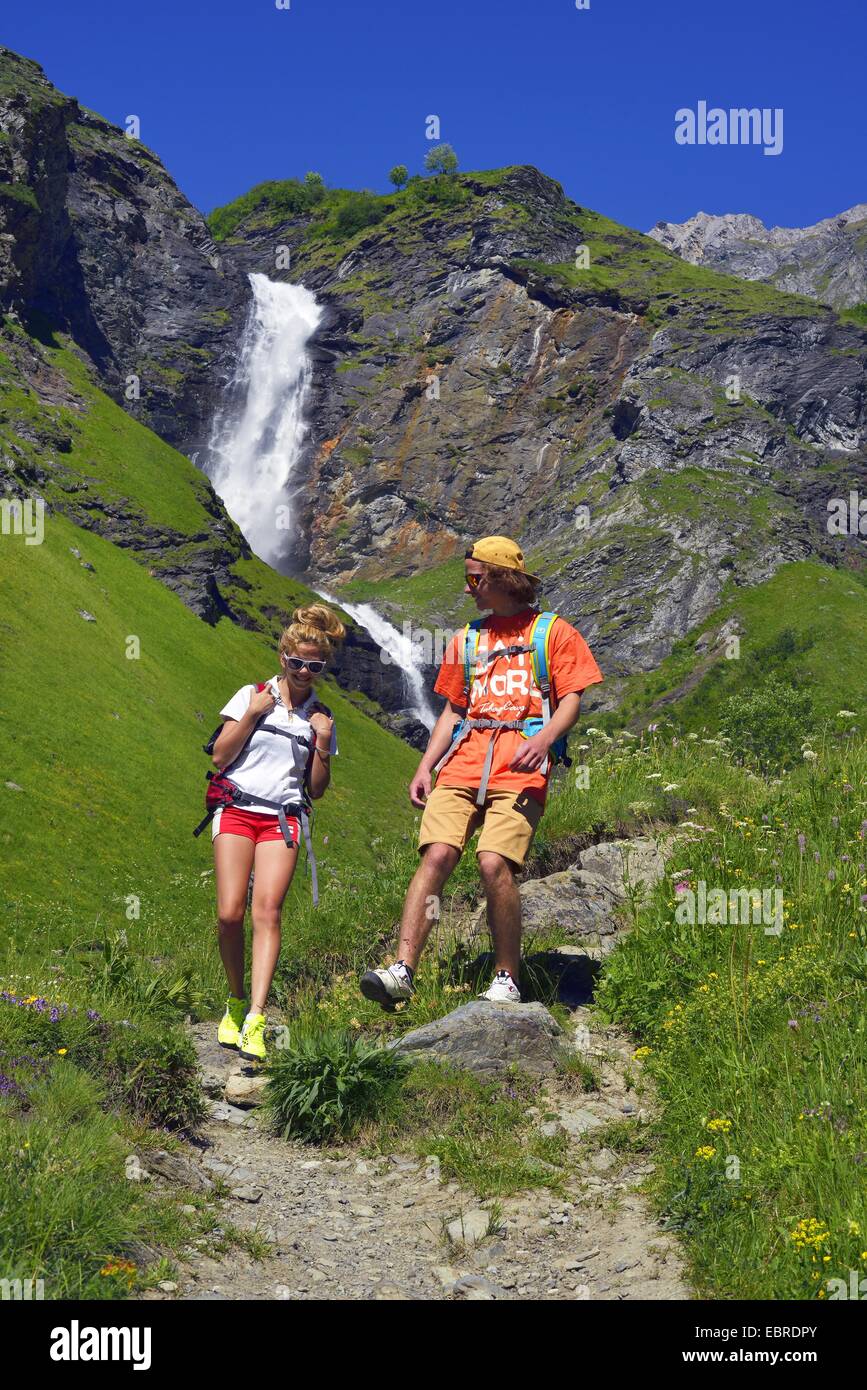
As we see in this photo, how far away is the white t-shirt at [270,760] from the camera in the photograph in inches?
312

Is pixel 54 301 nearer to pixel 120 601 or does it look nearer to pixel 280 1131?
pixel 120 601

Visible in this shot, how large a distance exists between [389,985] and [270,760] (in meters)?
1.82

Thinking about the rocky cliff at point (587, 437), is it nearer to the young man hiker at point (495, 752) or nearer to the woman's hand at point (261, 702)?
the young man hiker at point (495, 752)

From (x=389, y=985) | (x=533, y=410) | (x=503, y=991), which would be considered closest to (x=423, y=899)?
(x=389, y=985)

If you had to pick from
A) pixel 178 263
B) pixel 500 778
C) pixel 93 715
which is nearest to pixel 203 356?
pixel 178 263

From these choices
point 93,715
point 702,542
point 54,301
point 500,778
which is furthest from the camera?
point 702,542

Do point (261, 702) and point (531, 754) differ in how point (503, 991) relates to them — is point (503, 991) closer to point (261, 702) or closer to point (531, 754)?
point (531, 754)

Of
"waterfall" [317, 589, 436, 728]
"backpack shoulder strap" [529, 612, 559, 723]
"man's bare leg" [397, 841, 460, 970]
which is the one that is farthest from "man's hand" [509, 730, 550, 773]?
"waterfall" [317, 589, 436, 728]

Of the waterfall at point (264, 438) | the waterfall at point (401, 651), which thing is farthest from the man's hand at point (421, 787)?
the waterfall at point (264, 438)

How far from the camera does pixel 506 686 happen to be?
8.00 meters

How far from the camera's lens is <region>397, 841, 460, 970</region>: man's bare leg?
7348 mm

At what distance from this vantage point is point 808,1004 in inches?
236
